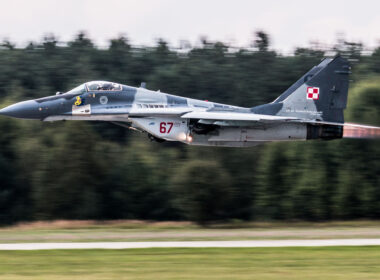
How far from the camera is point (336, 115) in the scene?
25719 millimetres

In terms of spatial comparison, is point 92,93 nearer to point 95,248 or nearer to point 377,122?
point 95,248

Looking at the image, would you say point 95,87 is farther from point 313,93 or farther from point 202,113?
point 313,93

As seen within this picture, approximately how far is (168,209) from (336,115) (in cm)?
2503

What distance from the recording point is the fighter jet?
24.0 metres

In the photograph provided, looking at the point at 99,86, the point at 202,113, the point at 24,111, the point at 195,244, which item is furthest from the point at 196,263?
the point at 24,111

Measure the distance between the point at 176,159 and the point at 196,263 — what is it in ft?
104

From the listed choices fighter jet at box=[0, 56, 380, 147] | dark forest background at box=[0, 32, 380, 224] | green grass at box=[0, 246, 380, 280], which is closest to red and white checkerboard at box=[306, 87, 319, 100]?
fighter jet at box=[0, 56, 380, 147]

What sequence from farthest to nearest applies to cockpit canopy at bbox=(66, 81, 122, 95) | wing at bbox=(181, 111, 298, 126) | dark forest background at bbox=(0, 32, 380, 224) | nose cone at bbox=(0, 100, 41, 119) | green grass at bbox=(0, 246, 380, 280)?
dark forest background at bbox=(0, 32, 380, 224) → cockpit canopy at bbox=(66, 81, 122, 95) → nose cone at bbox=(0, 100, 41, 119) → wing at bbox=(181, 111, 298, 126) → green grass at bbox=(0, 246, 380, 280)

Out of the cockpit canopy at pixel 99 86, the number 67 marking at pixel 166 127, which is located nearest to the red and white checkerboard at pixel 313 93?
the number 67 marking at pixel 166 127

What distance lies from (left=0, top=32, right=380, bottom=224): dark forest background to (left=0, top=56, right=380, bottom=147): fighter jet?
48.0 feet

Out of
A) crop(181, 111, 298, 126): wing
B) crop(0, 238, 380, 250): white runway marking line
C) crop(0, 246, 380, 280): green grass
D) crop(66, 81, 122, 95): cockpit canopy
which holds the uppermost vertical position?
crop(66, 81, 122, 95): cockpit canopy

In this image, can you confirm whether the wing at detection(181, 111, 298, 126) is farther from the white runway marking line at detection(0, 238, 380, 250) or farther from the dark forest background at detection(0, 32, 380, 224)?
the dark forest background at detection(0, 32, 380, 224)

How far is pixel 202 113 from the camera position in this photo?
23.8 metres

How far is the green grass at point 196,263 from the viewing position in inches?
612
